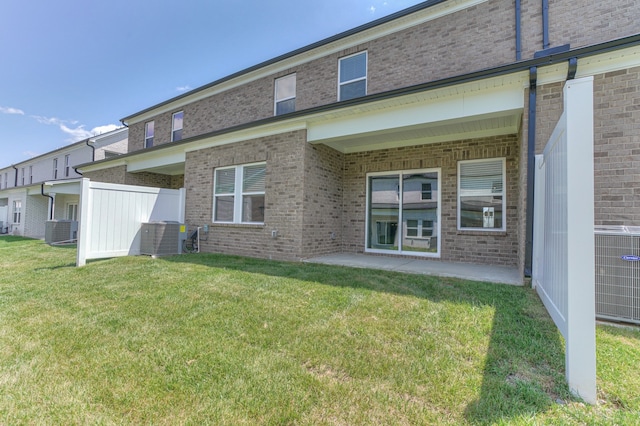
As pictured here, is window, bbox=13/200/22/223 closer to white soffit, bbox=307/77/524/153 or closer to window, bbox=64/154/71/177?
window, bbox=64/154/71/177

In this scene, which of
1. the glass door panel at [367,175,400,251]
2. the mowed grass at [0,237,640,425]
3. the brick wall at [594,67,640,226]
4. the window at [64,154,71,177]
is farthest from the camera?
the window at [64,154,71,177]

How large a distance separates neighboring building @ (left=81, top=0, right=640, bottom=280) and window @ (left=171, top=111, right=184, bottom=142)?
2789 millimetres

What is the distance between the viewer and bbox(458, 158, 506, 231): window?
279 inches

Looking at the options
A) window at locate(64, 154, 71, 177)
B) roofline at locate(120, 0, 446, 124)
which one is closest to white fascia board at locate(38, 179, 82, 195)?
window at locate(64, 154, 71, 177)

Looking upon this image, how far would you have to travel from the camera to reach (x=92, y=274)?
594cm

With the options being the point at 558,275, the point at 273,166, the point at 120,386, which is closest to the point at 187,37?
the point at 273,166

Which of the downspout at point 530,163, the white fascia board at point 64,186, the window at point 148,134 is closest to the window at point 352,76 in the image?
the downspout at point 530,163

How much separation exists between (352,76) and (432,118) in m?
4.23

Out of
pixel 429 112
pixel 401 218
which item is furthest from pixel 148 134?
pixel 429 112

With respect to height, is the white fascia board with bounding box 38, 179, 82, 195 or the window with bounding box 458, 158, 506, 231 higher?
the white fascia board with bounding box 38, 179, 82, 195

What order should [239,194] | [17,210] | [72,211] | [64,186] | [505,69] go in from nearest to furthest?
[505,69] → [239,194] → [64,186] → [72,211] → [17,210]

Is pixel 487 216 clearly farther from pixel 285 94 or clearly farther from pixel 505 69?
pixel 285 94

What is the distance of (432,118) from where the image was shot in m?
5.98

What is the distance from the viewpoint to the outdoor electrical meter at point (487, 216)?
281 inches
